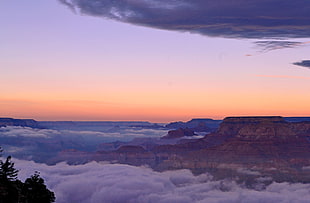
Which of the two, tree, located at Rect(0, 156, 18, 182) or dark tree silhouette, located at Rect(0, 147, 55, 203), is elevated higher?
tree, located at Rect(0, 156, 18, 182)

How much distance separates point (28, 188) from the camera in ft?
210

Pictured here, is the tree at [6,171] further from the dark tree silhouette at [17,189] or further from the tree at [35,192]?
the tree at [35,192]

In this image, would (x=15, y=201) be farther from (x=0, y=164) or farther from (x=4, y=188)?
(x=0, y=164)

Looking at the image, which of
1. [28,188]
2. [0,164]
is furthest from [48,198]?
[0,164]

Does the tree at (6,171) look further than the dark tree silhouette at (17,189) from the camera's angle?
Yes

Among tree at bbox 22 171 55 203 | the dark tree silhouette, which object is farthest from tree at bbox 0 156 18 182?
tree at bbox 22 171 55 203

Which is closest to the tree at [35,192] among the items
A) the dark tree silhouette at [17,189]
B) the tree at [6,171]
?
the dark tree silhouette at [17,189]

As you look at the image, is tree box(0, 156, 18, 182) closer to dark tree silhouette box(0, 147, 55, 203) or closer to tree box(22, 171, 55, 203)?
dark tree silhouette box(0, 147, 55, 203)

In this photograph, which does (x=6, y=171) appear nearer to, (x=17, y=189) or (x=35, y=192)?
(x=17, y=189)

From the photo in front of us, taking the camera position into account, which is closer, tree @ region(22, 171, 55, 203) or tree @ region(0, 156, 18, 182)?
tree @ region(0, 156, 18, 182)

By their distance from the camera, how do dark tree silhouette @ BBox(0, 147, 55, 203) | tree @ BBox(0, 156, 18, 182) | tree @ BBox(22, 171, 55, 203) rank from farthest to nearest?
1. tree @ BBox(22, 171, 55, 203)
2. tree @ BBox(0, 156, 18, 182)
3. dark tree silhouette @ BBox(0, 147, 55, 203)

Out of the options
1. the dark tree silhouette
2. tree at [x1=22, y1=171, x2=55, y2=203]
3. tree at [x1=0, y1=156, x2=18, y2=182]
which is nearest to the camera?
the dark tree silhouette

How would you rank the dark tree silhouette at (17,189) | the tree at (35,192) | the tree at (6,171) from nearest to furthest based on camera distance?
1. the dark tree silhouette at (17,189)
2. the tree at (6,171)
3. the tree at (35,192)

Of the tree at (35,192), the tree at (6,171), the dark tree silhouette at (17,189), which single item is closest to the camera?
the dark tree silhouette at (17,189)
